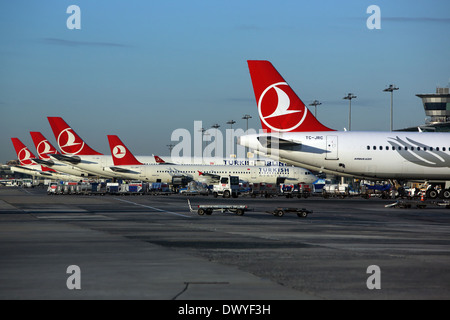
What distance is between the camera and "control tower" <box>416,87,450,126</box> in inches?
5832

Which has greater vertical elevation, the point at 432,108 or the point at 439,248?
the point at 432,108

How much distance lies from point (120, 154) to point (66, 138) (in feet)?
32.6

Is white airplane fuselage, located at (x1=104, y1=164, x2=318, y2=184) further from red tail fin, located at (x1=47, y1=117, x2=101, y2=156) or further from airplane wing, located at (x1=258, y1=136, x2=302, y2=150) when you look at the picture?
airplane wing, located at (x1=258, y1=136, x2=302, y2=150)

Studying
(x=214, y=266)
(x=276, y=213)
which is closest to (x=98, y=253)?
(x=214, y=266)

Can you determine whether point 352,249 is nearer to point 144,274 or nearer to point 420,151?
point 144,274

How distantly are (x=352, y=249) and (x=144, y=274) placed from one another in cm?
851

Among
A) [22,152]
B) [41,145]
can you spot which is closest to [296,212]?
[41,145]

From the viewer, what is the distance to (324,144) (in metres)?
54.4

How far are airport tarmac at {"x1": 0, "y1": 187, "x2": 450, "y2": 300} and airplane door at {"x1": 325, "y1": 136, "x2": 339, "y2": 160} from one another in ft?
78.4

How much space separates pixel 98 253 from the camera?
18.7 metres

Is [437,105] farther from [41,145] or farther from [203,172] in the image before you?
[41,145]

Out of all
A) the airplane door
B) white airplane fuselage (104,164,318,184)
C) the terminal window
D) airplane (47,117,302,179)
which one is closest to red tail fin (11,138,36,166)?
airplane (47,117,302,179)

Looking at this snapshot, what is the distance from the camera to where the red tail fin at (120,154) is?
367 ft
